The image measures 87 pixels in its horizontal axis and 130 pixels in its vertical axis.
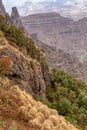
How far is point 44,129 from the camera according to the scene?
1911 cm

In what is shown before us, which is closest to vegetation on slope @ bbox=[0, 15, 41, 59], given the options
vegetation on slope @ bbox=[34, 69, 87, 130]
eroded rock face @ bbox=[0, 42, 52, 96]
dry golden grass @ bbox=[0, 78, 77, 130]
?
eroded rock face @ bbox=[0, 42, 52, 96]

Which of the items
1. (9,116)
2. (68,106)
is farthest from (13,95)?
(68,106)

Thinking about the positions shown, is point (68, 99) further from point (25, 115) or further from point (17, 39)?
point (25, 115)

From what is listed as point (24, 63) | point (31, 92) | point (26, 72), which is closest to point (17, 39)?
point (24, 63)

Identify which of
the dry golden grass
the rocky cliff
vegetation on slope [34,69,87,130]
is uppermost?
the dry golden grass

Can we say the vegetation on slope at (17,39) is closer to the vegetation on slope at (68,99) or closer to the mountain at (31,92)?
the mountain at (31,92)

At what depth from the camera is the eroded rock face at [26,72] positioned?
35.7m

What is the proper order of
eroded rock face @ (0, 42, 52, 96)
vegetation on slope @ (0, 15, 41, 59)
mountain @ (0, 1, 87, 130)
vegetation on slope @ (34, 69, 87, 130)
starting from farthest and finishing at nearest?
1. vegetation on slope @ (0, 15, 41, 59)
2. vegetation on slope @ (34, 69, 87, 130)
3. eroded rock face @ (0, 42, 52, 96)
4. mountain @ (0, 1, 87, 130)

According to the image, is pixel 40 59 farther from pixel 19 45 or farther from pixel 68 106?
pixel 68 106

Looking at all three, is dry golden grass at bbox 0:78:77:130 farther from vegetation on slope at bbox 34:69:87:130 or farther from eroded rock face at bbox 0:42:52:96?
vegetation on slope at bbox 34:69:87:130

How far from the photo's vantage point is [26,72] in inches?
1518

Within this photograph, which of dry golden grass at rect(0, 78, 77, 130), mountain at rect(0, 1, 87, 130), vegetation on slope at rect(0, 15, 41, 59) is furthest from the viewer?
vegetation on slope at rect(0, 15, 41, 59)

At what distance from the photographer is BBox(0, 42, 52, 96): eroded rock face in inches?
1406

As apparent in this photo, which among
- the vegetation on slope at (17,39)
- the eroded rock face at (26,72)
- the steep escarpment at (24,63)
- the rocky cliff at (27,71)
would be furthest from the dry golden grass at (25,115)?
the vegetation on slope at (17,39)
